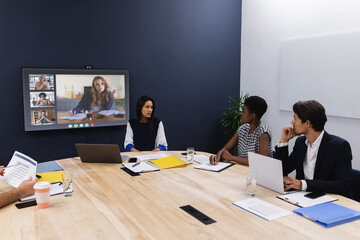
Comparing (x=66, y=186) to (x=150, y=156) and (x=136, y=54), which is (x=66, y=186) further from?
(x=136, y=54)

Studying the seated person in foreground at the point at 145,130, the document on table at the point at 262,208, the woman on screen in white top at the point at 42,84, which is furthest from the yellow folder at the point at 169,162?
the woman on screen in white top at the point at 42,84

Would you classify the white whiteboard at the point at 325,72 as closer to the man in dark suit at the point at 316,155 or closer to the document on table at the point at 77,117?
the man in dark suit at the point at 316,155

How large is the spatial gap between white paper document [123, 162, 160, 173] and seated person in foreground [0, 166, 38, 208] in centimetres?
79

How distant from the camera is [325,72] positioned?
4.11 metres

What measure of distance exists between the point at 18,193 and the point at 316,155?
1900 mm

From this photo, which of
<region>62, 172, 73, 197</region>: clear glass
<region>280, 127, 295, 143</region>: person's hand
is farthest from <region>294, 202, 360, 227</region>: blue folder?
<region>62, 172, 73, 197</region>: clear glass

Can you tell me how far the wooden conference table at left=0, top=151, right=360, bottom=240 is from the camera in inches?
57.5

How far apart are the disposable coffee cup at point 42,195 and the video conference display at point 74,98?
96.3 inches

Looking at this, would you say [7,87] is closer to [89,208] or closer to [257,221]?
[89,208]

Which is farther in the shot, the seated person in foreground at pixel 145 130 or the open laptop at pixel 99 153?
the seated person in foreground at pixel 145 130

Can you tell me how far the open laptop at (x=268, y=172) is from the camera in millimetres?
1908

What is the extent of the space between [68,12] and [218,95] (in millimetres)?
2649

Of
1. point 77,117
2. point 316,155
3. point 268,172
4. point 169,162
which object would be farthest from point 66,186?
point 77,117

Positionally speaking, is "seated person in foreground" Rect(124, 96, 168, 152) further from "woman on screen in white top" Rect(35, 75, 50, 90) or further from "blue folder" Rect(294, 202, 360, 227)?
"blue folder" Rect(294, 202, 360, 227)
